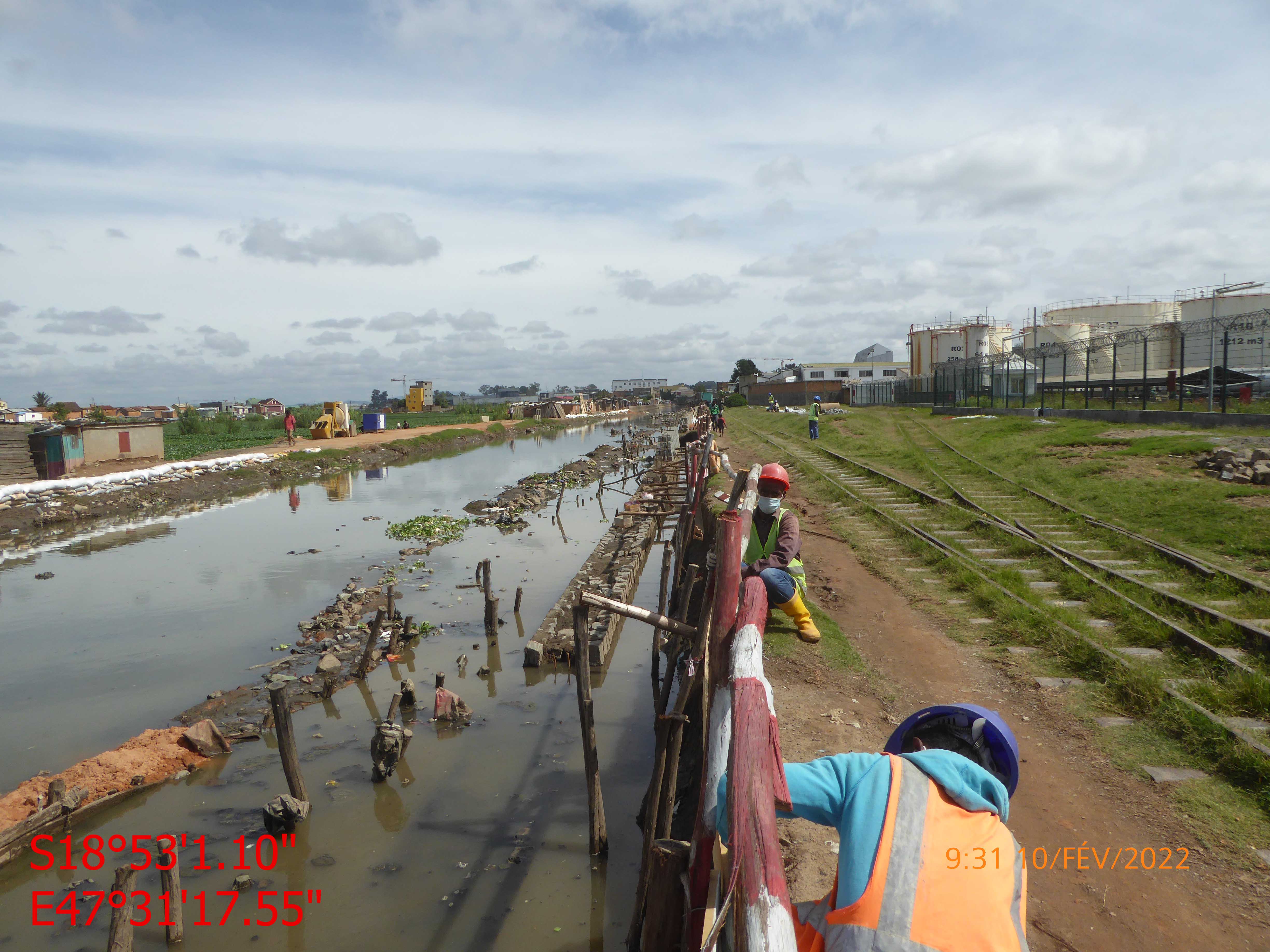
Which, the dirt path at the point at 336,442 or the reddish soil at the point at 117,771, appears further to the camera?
the dirt path at the point at 336,442

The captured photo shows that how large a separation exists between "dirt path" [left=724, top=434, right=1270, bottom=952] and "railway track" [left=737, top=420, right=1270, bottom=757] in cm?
83

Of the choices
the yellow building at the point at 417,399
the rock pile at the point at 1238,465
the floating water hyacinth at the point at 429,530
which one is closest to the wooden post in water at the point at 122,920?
the floating water hyacinth at the point at 429,530

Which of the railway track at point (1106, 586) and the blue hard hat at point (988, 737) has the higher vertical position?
the blue hard hat at point (988, 737)

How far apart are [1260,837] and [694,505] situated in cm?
940

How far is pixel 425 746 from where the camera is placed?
8172mm

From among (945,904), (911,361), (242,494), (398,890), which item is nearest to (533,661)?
(398,890)

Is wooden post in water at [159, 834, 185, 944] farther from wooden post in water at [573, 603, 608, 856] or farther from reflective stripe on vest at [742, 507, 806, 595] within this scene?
reflective stripe on vest at [742, 507, 806, 595]

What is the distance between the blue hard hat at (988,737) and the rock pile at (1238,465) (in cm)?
1266

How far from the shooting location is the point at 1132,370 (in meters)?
30.7

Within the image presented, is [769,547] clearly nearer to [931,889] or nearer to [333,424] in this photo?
[931,889]

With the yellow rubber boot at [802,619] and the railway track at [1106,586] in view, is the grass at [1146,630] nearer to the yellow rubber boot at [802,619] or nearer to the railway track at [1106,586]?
the railway track at [1106,586]

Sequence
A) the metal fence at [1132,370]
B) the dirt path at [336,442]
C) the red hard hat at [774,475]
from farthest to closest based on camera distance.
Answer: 1. the dirt path at [336,442]
2. the metal fence at [1132,370]
3. the red hard hat at [774,475]

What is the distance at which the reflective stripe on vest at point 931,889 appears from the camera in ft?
6.02

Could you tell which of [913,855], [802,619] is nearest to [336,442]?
[802,619]
